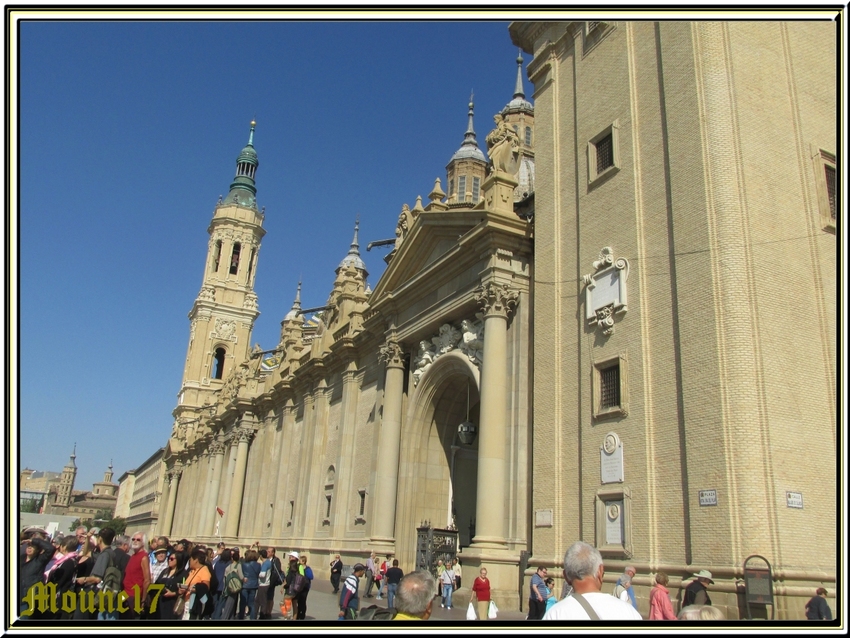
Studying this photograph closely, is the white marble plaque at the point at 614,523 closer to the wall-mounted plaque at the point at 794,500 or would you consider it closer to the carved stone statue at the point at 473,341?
the wall-mounted plaque at the point at 794,500

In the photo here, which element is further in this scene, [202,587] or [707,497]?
[707,497]

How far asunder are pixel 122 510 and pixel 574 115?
17960cm

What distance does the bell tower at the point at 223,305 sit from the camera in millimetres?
86688

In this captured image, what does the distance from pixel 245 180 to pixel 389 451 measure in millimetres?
80350

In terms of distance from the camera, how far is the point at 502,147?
76.7ft

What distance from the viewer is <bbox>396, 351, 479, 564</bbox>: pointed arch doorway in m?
25.9

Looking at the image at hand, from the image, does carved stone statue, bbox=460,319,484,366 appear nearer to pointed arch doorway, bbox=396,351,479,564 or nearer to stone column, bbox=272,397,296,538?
pointed arch doorway, bbox=396,351,479,564

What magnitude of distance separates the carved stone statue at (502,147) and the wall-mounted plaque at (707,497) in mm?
12242

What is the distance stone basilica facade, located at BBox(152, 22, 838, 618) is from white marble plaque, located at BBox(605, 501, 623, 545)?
0.12 ft


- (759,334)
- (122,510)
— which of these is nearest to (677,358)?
(759,334)

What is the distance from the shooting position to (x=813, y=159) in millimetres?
17469

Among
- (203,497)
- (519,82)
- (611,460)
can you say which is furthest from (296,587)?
(203,497)

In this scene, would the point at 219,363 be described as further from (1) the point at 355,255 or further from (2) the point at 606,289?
(2) the point at 606,289
